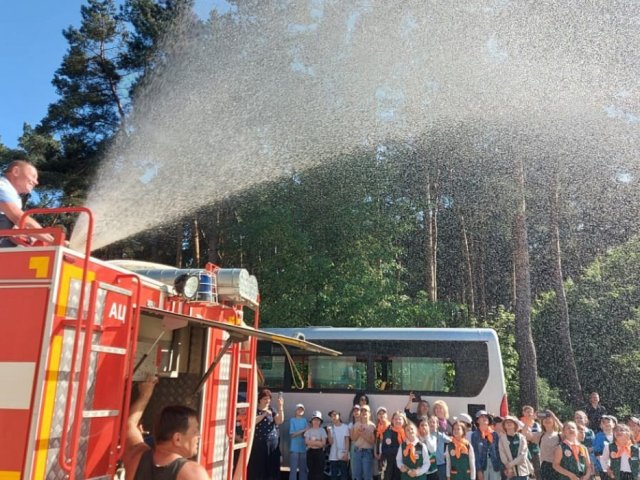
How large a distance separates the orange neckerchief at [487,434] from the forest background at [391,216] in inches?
336

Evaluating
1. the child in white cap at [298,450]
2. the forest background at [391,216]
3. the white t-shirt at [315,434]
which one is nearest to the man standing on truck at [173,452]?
the white t-shirt at [315,434]

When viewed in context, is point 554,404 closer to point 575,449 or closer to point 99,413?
point 575,449

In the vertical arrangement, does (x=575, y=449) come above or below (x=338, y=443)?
above

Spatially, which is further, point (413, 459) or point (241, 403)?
point (413, 459)

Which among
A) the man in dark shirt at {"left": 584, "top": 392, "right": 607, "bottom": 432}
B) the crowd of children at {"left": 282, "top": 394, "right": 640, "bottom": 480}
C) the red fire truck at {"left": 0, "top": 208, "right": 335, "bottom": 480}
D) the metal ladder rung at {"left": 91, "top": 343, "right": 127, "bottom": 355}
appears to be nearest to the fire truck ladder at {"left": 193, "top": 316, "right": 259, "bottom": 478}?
the red fire truck at {"left": 0, "top": 208, "right": 335, "bottom": 480}

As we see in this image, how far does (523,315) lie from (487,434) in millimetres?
11556

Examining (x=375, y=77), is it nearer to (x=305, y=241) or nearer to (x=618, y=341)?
(x=305, y=241)

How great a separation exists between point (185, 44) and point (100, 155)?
5.66 m

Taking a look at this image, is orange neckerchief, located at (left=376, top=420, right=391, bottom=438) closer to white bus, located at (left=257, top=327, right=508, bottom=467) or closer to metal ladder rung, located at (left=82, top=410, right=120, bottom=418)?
white bus, located at (left=257, top=327, right=508, bottom=467)

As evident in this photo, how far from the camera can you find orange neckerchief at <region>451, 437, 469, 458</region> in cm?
880

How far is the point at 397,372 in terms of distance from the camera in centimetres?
1345

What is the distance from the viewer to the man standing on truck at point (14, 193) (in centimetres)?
387

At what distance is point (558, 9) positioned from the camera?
50.9 ft

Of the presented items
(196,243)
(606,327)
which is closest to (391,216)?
(196,243)
